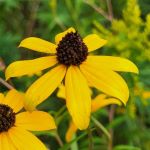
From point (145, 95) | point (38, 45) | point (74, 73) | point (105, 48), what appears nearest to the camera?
point (74, 73)

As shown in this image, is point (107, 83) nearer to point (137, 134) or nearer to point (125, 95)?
point (125, 95)

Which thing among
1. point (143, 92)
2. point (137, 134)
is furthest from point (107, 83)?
point (137, 134)

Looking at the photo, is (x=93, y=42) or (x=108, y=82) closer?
(x=108, y=82)

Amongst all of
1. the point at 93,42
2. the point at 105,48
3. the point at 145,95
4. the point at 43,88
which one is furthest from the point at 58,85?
the point at 105,48

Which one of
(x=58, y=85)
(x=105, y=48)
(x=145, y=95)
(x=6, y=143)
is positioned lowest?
(x=145, y=95)

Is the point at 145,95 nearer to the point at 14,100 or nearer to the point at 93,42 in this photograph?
the point at 93,42

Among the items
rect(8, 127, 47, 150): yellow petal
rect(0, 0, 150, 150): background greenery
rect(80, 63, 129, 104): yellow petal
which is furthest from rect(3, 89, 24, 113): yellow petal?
rect(0, 0, 150, 150): background greenery

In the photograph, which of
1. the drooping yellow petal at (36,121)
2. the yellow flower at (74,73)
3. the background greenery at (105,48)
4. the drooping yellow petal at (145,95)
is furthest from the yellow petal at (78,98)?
the drooping yellow petal at (145,95)
